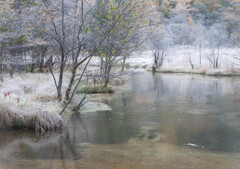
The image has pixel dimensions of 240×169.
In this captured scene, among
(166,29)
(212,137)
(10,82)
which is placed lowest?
(212,137)

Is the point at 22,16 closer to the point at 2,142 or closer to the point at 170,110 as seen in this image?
the point at 2,142

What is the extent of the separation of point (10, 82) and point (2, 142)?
20.1 ft

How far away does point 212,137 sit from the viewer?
9.49m

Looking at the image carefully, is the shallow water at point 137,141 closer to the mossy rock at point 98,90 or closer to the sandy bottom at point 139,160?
the sandy bottom at point 139,160

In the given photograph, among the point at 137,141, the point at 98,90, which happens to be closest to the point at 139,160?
the point at 137,141

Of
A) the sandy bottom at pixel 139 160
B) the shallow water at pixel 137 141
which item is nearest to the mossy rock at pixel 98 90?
the shallow water at pixel 137 141

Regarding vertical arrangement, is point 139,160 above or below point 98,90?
below

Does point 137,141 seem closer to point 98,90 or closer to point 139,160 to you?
point 139,160

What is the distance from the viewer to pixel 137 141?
29.3 feet

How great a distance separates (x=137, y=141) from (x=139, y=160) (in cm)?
177

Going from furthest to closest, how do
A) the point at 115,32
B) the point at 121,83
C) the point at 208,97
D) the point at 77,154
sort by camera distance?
the point at 121,83, the point at 208,97, the point at 115,32, the point at 77,154

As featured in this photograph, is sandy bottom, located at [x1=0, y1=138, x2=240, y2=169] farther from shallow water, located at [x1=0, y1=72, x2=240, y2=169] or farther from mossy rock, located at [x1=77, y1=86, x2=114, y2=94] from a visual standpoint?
mossy rock, located at [x1=77, y1=86, x2=114, y2=94]

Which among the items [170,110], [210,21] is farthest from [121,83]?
[210,21]

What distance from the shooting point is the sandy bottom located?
22.0ft
